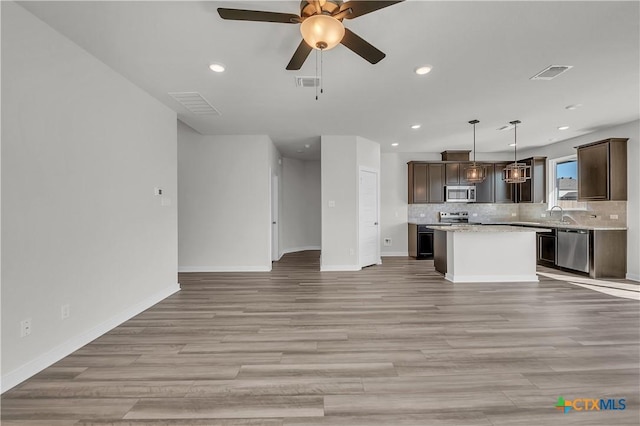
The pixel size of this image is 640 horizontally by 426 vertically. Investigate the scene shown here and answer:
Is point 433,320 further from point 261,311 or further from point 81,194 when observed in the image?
point 81,194

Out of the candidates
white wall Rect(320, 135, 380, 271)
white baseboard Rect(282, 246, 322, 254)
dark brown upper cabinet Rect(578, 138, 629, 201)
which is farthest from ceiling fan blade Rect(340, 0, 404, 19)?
white baseboard Rect(282, 246, 322, 254)

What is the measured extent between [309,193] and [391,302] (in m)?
5.44

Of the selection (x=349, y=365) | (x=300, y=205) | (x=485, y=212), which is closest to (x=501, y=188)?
(x=485, y=212)

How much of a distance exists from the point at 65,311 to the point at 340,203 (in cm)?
432

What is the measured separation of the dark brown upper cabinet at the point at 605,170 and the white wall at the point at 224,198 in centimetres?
610

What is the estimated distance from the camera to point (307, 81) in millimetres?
3252

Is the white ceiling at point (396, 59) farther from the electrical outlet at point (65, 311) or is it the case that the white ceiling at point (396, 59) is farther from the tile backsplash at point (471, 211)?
the tile backsplash at point (471, 211)

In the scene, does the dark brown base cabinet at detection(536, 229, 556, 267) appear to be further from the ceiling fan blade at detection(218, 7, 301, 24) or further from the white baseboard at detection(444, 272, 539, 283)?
the ceiling fan blade at detection(218, 7, 301, 24)

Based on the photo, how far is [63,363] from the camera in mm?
2299

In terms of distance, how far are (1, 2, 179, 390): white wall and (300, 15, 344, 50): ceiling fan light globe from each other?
2158 mm

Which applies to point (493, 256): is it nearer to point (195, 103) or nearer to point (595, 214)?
point (595, 214)

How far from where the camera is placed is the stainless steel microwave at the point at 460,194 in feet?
23.2

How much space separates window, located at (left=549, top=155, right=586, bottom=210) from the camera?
20.0 feet

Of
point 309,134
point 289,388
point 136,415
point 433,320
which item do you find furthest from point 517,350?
point 309,134
